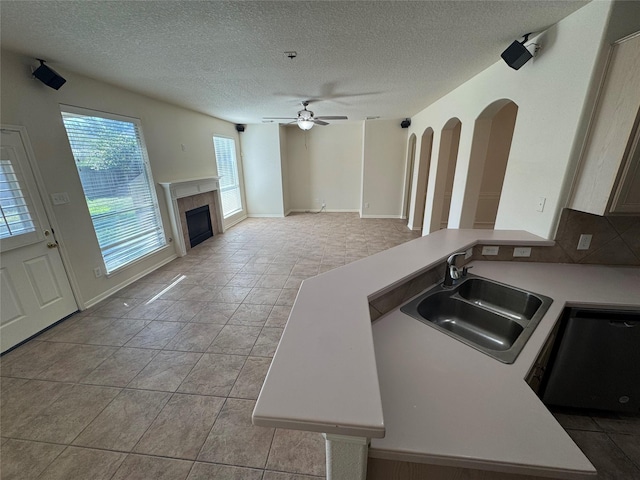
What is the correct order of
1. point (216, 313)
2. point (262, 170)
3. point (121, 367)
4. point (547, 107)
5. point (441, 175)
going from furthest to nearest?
point (262, 170), point (441, 175), point (216, 313), point (121, 367), point (547, 107)

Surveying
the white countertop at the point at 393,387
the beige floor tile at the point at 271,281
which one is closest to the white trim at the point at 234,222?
the beige floor tile at the point at 271,281

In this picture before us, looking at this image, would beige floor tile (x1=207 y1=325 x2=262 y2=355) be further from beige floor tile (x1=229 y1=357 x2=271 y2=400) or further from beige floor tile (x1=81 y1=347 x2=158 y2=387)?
beige floor tile (x1=81 y1=347 x2=158 y2=387)

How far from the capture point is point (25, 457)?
1423 mm

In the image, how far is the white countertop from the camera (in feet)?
2.18

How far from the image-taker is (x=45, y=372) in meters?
1.99

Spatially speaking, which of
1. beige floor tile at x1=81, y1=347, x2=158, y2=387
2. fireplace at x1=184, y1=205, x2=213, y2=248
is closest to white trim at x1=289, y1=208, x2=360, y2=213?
fireplace at x1=184, y1=205, x2=213, y2=248

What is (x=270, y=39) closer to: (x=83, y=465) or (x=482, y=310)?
(x=482, y=310)

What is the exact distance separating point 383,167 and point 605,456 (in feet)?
19.7

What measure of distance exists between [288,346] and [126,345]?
7.38ft

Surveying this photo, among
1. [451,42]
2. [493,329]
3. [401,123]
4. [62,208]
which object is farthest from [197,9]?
[401,123]

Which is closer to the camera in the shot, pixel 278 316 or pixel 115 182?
pixel 278 316

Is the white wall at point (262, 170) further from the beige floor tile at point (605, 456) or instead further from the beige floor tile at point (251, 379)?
the beige floor tile at point (605, 456)

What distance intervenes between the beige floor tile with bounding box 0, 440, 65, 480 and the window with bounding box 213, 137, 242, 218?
4.95 m

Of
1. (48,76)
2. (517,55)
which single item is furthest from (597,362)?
(48,76)
